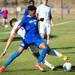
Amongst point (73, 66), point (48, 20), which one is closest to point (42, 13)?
Answer: point (48, 20)

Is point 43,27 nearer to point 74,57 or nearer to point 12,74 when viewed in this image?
point 74,57

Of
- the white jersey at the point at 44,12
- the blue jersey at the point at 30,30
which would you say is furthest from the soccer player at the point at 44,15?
the blue jersey at the point at 30,30

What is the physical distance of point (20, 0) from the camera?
3853 inches

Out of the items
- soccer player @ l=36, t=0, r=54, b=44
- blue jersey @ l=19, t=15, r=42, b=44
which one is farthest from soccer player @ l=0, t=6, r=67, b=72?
soccer player @ l=36, t=0, r=54, b=44

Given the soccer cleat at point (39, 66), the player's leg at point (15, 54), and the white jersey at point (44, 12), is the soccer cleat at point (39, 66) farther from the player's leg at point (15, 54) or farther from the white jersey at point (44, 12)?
the white jersey at point (44, 12)

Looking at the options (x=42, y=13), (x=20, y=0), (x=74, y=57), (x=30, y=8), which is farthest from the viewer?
(x=20, y=0)

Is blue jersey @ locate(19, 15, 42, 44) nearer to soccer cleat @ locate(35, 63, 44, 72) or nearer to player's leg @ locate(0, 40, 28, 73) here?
player's leg @ locate(0, 40, 28, 73)

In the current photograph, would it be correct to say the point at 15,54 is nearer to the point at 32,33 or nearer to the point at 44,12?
the point at 32,33

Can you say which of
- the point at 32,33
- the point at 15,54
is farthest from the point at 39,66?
the point at 32,33

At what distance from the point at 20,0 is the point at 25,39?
8943cm

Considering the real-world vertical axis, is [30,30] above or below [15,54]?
above

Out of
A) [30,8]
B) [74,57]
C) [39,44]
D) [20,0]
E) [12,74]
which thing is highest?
[30,8]

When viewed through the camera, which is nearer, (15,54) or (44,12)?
(15,54)

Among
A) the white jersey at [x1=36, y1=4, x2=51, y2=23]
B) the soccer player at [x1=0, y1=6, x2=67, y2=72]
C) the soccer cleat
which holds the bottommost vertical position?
the soccer cleat
